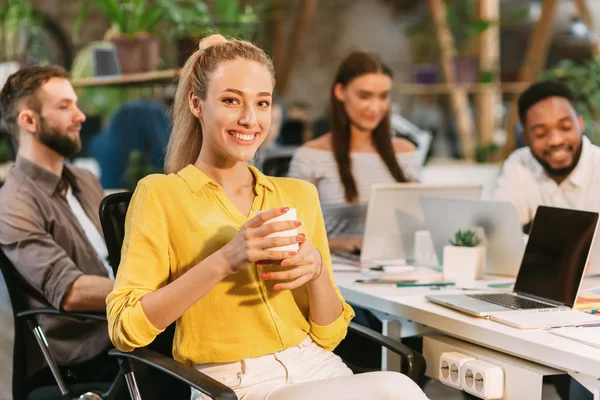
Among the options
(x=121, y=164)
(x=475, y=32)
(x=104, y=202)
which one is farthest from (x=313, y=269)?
(x=475, y=32)

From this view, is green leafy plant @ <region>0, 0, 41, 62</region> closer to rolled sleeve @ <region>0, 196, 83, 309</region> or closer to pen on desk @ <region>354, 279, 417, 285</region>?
rolled sleeve @ <region>0, 196, 83, 309</region>

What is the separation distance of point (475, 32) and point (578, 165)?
352 cm

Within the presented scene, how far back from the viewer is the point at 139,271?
5.83 ft

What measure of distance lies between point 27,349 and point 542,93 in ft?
5.76

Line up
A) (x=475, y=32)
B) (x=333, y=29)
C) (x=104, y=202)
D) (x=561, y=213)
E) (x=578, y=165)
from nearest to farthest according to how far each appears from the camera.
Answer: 1. (x=104, y=202)
2. (x=561, y=213)
3. (x=578, y=165)
4. (x=475, y=32)
5. (x=333, y=29)

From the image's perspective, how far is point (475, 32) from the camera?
6.05 meters

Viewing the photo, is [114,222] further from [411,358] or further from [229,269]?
[411,358]

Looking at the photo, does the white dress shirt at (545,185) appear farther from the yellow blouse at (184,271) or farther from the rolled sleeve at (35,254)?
the rolled sleeve at (35,254)

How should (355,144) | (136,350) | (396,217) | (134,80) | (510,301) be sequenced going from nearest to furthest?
(136,350) → (510,301) → (396,217) → (355,144) → (134,80)

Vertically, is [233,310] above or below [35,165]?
below

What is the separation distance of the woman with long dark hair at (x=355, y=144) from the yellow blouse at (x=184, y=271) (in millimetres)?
1376

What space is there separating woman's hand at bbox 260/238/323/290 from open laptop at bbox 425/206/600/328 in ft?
1.57

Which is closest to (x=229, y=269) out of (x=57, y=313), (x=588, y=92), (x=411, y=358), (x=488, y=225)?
(x=411, y=358)

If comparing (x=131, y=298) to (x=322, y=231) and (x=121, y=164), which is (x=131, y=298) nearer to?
(x=322, y=231)
